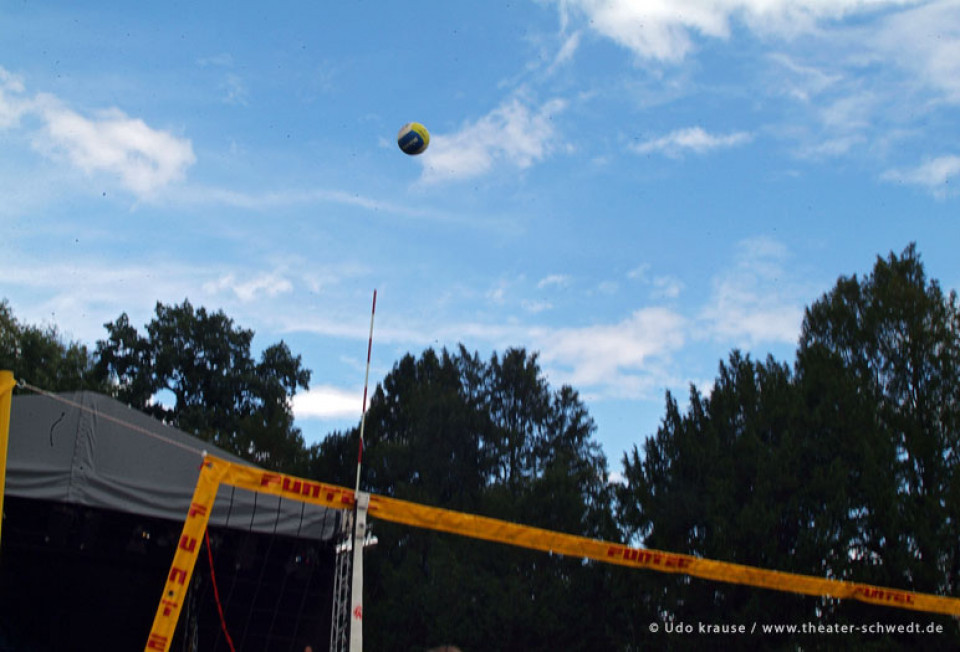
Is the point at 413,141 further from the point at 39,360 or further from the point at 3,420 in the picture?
the point at 39,360

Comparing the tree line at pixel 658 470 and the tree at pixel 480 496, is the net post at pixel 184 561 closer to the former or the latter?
the tree line at pixel 658 470

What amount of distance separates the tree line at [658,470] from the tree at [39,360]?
128 millimetres

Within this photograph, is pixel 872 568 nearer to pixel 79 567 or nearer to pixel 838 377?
pixel 838 377

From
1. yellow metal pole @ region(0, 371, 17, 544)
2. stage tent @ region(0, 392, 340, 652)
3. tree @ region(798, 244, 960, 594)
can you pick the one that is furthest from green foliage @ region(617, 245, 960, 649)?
yellow metal pole @ region(0, 371, 17, 544)

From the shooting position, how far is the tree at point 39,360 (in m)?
31.0

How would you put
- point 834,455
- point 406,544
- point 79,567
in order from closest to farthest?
point 79,567
point 834,455
point 406,544

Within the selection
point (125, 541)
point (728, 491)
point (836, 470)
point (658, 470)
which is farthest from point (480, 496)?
point (125, 541)

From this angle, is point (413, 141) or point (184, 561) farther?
point (413, 141)

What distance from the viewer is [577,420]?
32156mm

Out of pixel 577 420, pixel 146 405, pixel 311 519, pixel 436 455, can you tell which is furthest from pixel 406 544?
pixel 311 519

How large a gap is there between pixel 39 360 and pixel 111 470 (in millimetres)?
25960

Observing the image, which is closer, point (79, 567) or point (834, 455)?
point (79, 567)

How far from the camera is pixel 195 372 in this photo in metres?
33.3

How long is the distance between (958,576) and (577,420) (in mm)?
17041
